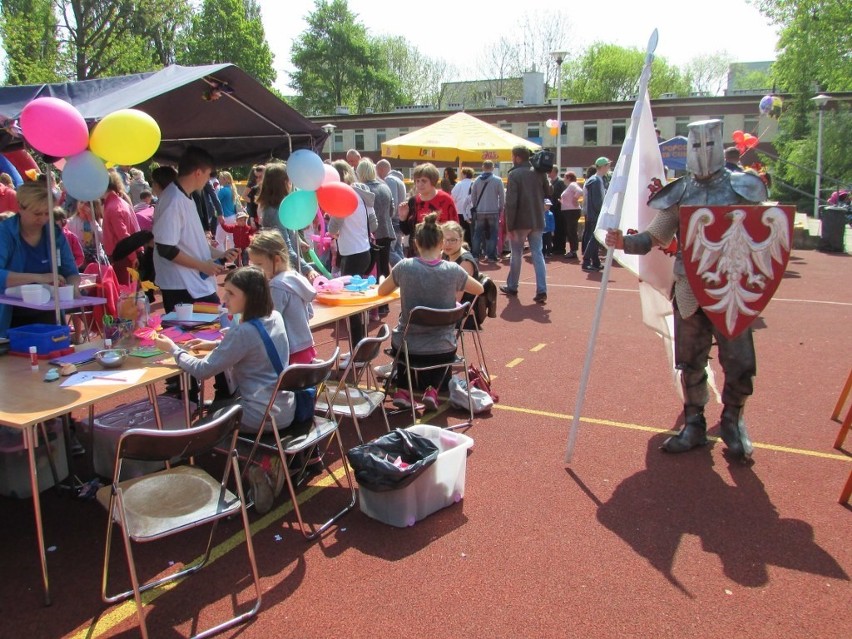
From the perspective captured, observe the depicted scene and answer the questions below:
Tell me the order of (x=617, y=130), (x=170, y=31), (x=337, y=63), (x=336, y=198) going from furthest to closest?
1. (x=337, y=63)
2. (x=617, y=130)
3. (x=170, y=31)
4. (x=336, y=198)

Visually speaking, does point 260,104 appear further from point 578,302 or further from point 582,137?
point 582,137

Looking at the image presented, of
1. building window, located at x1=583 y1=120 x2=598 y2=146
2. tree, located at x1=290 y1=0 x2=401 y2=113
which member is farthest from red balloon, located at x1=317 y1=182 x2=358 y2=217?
tree, located at x1=290 y1=0 x2=401 y2=113

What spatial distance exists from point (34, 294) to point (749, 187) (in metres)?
4.13

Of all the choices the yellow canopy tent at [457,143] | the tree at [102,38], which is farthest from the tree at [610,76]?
the yellow canopy tent at [457,143]

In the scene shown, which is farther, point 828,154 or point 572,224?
point 828,154

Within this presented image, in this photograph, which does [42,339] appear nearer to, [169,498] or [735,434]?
[169,498]

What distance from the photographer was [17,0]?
30859 millimetres

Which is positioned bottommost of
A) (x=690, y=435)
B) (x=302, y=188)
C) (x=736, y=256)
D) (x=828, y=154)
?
(x=690, y=435)

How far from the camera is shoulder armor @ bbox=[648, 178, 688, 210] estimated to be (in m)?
4.00

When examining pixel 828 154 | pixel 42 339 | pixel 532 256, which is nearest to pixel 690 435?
pixel 42 339

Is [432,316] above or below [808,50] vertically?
below

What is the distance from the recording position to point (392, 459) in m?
3.46

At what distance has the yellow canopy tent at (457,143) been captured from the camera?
12156 mm

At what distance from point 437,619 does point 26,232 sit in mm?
3354
